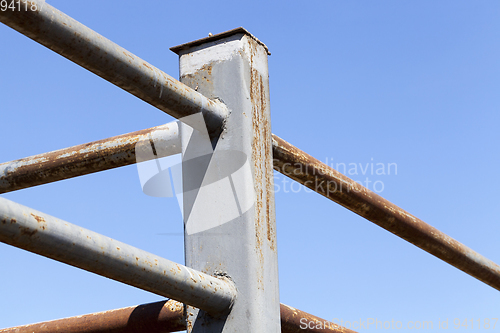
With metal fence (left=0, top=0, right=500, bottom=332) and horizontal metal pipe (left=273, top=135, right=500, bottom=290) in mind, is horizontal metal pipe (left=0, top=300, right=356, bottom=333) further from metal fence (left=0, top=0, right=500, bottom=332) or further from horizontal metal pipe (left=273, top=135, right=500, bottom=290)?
horizontal metal pipe (left=273, top=135, right=500, bottom=290)

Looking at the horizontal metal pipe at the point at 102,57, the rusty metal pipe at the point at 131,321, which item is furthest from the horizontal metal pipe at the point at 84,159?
the rusty metal pipe at the point at 131,321

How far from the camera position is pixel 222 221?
1371 mm

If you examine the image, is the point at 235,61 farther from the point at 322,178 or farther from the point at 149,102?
the point at 322,178

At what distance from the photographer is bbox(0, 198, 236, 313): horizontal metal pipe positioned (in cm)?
89

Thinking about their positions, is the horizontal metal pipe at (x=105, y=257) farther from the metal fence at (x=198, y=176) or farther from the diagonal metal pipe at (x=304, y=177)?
the diagonal metal pipe at (x=304, y=177)

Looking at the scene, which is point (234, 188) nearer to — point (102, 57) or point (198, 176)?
point (198, 176)

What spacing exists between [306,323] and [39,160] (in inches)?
33.6

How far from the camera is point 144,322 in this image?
1.39 meters

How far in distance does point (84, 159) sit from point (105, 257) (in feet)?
2.09

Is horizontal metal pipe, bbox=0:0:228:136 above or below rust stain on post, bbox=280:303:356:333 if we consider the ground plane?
above

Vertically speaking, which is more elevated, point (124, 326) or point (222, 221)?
point (222, 221)

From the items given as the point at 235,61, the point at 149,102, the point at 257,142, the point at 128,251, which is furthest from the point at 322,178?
the point at 128,251

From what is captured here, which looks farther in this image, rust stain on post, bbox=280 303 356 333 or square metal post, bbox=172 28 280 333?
rust stain on post, bbox=280 303 356 333

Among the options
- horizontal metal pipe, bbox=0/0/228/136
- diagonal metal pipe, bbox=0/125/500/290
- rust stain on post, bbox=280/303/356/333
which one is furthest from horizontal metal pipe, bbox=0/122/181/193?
rust stain on post, bbox=280/303/356/333
